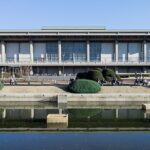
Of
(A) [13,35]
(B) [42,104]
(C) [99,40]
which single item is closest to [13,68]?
(A) [13,35]

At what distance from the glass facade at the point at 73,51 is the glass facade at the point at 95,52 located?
3.93 feet

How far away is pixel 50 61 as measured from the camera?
74500mm

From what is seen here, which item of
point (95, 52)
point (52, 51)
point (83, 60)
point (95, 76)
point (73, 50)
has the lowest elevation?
point (95, 76)

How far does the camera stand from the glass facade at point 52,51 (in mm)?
75312

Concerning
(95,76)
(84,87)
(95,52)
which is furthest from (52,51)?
(84,87)

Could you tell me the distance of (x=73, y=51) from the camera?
75750 mm

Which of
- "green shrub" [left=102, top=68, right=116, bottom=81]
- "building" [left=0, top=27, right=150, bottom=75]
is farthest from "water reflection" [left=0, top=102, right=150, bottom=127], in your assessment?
"building" [left=0, top=27, right=150, bottom=75]

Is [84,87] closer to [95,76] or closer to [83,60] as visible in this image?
[95,76]

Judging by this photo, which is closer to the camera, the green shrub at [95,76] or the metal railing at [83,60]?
the green shrub at [95,76]

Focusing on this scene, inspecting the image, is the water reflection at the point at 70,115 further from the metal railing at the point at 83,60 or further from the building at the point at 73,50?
the metal railing at the point at 83,60

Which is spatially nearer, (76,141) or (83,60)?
(76,141)

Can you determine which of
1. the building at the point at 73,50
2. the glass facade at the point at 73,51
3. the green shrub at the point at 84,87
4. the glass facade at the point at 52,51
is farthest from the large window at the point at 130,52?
the green shrub at the point at 84,87

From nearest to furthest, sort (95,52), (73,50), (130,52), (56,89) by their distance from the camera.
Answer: (56,89)
(73,50)
(95,52)
(130,52)

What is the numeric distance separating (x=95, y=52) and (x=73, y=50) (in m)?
4.12
